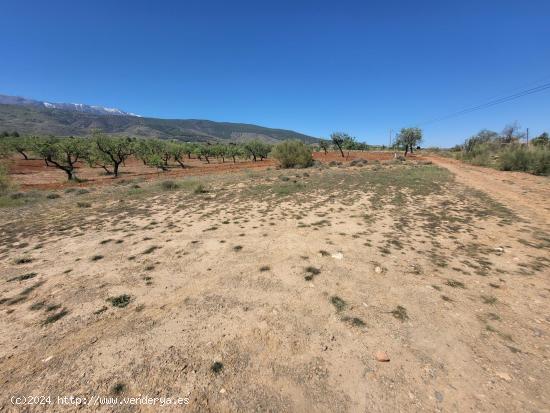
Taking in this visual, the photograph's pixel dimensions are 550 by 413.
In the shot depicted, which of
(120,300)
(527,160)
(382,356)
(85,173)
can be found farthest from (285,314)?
(85,173)

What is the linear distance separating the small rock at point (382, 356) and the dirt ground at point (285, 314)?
0.09 ft

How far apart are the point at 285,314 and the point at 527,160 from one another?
107 feet

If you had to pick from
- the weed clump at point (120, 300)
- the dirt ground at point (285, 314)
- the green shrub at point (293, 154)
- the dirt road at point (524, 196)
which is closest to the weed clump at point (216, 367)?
the dirt ground at point (285, 314)

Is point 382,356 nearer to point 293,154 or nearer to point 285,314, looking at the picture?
point 285,314

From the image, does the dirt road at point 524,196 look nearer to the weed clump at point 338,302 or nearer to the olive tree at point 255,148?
the weed clump at point 338,302

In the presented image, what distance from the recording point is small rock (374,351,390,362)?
400 centimetres

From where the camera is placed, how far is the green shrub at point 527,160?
2320 centimetres

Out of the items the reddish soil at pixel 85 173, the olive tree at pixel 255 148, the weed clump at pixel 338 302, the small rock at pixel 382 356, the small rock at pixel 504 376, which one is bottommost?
the reddish soil at pixel 85 173

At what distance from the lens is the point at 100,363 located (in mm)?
3961

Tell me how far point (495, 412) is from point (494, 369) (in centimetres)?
79

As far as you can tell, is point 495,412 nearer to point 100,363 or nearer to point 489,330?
point 489,330

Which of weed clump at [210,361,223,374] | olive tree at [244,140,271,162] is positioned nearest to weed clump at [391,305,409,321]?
weed clump at [210,361,223,374]

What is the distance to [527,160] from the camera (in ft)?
82.7

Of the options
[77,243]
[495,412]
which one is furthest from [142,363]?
[77,243]
